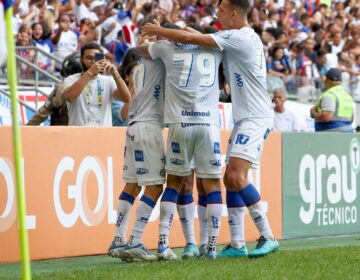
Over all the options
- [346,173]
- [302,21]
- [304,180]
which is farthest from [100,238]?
[302,21]

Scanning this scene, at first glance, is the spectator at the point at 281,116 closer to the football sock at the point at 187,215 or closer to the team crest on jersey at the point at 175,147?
the football sock at the point at 187,215

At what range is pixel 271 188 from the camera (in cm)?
1307

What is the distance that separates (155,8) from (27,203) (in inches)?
525

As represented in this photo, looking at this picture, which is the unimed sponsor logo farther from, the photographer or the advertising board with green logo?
the photographer

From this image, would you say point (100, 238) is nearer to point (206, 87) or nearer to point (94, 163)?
point (94, 163)

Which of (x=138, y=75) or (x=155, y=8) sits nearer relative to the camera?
(x=138, y=75)

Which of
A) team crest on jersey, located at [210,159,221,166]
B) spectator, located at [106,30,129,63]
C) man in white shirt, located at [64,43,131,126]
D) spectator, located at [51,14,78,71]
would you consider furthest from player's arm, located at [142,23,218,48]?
spectator, located at [106,30,129,63]

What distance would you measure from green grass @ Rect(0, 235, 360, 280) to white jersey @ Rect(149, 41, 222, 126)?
49.6 inches

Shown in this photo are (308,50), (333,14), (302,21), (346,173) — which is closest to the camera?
(346,173)

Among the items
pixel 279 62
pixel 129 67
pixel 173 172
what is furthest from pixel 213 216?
pixel 279 62

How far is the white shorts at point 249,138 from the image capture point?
9.46 meters

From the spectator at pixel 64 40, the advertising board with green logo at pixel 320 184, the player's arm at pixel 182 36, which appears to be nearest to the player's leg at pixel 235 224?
the player's arm at pixel 182 36

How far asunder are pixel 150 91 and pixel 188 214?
120 centimetres

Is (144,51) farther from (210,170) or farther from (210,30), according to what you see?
(210,170)
